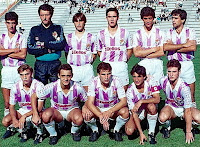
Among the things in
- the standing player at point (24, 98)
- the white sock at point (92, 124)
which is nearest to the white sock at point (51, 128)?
the standing player at point (24, 98)

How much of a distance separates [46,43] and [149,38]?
1.45 metres

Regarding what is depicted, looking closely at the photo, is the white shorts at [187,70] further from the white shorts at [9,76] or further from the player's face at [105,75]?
the white shorts at [9,76]

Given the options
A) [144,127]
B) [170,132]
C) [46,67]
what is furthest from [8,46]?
[170,132]

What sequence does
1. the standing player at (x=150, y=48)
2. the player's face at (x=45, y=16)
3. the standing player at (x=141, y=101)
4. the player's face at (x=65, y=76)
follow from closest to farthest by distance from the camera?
the player's face at (x=65, y=76) < the standing player at (x=141, y=101) < the player's face at (x=45, y=16) < the standing player at (x=150, y=48)

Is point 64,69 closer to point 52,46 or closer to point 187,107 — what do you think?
point 52,46

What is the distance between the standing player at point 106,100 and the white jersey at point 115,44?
56 cm

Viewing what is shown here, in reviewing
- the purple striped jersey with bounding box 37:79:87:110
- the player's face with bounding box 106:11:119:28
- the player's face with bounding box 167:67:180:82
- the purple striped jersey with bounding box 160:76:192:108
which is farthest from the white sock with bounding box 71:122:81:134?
the player's face with bounding box 106:11:119:28

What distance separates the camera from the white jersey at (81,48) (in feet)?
15.1

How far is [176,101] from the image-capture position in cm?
420

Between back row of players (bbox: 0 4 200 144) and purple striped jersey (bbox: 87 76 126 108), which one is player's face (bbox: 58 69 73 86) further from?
purple striped jersey (bbox: 87 76 126 108)

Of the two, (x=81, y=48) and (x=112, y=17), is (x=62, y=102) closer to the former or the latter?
(x=81, y=48)

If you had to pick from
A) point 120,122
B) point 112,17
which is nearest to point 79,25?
point 112,17

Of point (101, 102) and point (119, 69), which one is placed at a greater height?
point (119, 69)

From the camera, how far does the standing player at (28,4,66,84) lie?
4.32 m
